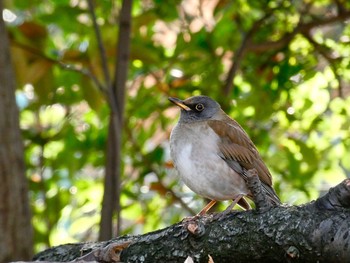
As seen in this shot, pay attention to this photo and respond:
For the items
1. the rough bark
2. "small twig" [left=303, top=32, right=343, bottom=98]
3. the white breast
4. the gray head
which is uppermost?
"small twig" [left=303, top=32, right=343, bottom=98]

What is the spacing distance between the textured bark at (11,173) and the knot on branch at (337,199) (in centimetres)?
279

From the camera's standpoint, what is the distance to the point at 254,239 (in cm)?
373

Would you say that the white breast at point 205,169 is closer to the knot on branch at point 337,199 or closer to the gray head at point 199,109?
the gray head at point 199,109

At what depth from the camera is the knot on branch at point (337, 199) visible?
3.35 m

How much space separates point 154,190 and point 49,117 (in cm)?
133

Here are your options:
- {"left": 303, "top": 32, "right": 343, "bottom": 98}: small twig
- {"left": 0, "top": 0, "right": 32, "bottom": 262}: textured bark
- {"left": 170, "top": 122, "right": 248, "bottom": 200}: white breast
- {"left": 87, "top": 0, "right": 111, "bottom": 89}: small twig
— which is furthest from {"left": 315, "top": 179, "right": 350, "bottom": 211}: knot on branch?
{"left": 303, "top": 32, "right": 343, "bottom": 98}: small twig

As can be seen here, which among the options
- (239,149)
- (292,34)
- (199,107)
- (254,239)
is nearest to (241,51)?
(292,34)

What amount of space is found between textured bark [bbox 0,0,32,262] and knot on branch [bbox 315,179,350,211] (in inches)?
110

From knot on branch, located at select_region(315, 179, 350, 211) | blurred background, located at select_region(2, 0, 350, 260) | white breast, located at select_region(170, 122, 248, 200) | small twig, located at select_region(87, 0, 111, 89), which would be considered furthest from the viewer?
blurred background, located at select_region(2, 0, 350, 260)

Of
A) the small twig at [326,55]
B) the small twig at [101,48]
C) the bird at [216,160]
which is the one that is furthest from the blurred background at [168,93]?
the bird at [216,160]

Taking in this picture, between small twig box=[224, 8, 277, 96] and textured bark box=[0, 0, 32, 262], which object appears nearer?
textured bark box=[0, 0, 32, 262]

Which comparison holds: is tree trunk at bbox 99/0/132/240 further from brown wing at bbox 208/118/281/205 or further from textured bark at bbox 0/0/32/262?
brown wing at bbox 208/118/281/205

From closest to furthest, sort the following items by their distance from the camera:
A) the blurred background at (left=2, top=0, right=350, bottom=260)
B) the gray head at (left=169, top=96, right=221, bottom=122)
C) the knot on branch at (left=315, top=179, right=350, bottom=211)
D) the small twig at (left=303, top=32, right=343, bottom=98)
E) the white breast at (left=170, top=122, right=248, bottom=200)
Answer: the knot on branch at (left=315, top=179, right=350, bottom=211)
the white breast at (left=170, top=122, right=248, bottom=200)
the gray head at (left=169, top=96, right=221, bottom=122)
the blurred background at (left=2, top=0, right=350, bottom=260)
the small twig at (left=303, top=32, right=343, bottom=98)

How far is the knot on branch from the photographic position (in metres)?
3.35
